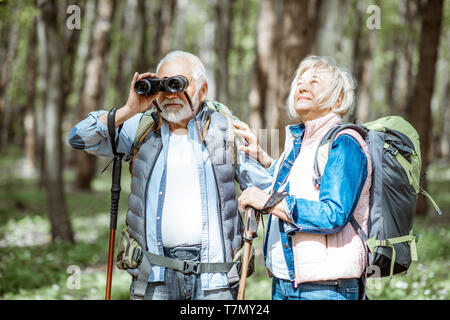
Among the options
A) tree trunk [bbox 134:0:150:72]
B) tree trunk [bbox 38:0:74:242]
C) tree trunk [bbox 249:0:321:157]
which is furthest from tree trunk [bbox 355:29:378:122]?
tree trunk [bbox 38:0:74:242]

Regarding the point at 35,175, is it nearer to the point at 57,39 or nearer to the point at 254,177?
the point at 57,39

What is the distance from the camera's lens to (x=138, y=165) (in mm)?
2973

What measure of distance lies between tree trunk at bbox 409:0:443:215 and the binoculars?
31.2 feet

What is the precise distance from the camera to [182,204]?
2898 mm

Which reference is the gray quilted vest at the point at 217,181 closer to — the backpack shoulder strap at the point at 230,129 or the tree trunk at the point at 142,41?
the backpack shoulder strap at the point at 230,129

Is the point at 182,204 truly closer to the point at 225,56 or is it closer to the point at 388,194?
the point at 388,194

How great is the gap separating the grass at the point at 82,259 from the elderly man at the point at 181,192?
0.78 meters

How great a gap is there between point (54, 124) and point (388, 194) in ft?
24.7

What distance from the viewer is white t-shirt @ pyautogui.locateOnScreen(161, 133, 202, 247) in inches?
113

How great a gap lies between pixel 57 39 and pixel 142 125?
21.0 feet

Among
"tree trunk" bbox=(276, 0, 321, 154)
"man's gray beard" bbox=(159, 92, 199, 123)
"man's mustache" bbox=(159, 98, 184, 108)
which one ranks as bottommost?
→ "man's gray beard" bbox=(159, 92, 199, 123)

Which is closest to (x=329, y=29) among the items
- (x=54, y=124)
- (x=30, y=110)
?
(x=54, y=124)

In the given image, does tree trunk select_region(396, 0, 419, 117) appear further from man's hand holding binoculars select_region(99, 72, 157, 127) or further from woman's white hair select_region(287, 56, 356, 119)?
man's hand holding binoculars select_region(99, 72, 157, 127)

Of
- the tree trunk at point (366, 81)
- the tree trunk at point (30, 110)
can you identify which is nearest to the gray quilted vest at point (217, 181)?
the tree trunk at point (30, 110)
